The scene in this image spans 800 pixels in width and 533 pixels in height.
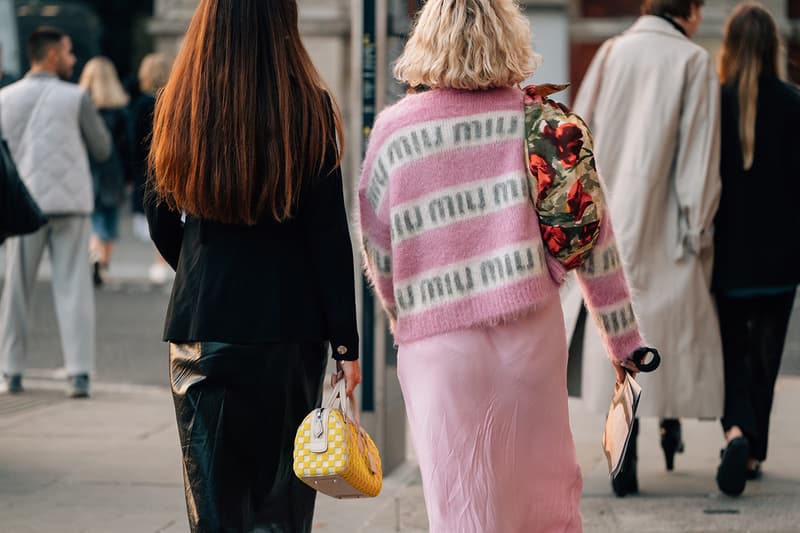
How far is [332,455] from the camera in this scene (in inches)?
136

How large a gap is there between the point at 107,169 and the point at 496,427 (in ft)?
35.7

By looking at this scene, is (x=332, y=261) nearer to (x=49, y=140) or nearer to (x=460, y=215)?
(x=460, y=215)

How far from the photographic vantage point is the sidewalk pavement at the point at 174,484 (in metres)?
5.45

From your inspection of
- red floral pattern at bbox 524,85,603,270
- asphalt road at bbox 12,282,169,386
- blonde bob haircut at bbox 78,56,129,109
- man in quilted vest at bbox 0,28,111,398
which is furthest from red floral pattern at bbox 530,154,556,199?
blonde bob haircut at bbox 78,56,129,109

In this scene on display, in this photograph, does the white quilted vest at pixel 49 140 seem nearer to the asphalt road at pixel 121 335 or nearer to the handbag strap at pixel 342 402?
the asphalt road at pixel 121 335

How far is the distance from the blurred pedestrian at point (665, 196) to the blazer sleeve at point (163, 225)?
237 cm

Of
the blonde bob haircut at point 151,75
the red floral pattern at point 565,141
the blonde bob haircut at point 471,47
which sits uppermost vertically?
the blonde bob haircut at point 471,47

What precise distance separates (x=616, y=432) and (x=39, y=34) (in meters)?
5.75

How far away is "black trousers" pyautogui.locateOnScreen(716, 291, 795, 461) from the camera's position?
6.04 metres

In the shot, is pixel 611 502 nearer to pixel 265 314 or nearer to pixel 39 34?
pixel 265 314

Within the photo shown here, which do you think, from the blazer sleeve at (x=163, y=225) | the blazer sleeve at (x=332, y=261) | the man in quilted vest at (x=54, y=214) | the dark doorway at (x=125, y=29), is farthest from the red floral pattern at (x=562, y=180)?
the dark doorway at (x=125, y=29)

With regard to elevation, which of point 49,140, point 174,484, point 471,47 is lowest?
point 174,484

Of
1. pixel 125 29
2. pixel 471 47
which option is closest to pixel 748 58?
pixel 471 47

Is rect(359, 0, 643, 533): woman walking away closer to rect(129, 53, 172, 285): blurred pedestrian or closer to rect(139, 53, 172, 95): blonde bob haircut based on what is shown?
rect(129, 53, 172, 285): blurred pedestrian
